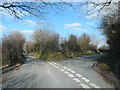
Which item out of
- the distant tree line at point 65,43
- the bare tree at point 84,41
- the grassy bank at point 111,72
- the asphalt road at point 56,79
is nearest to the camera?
the asphalt road at point 56,79

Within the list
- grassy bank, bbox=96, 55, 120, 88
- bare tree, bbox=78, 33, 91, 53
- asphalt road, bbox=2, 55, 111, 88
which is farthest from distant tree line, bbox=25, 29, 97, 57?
asphalt road, bbox=2, 55, 111, 88

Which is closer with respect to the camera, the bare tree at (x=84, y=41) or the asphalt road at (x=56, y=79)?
the asphalt road at (x=56, y=79)

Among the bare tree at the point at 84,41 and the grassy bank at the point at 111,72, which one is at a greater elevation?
the bare tree at the point at 84,41

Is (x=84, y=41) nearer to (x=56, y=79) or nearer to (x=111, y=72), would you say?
(x=111, y=72)

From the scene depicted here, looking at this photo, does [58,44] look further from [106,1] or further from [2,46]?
[106,1]

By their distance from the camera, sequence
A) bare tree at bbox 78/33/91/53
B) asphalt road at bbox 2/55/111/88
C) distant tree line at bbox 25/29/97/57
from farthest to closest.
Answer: bare tree at bbox 78/33/91/53 → distant tree line at bbox 25/29/97/57 → asphalt road at bbox 2/55/111/88

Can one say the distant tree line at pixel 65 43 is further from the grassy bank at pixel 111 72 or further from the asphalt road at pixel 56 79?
the asphalt road at pixel 56 79

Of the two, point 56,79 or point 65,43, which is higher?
point 65,43

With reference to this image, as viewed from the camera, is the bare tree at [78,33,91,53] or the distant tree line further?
the bare tree at [78,33,91,53]

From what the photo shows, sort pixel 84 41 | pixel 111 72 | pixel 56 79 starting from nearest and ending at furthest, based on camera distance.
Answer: pixel 56 79
pixel 111 72
pixel 84 41

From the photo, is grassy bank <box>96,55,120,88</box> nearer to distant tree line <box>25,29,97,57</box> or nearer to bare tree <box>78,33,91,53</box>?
distant tree line <box>25,29,97,57</box>

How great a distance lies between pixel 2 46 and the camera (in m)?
11.8

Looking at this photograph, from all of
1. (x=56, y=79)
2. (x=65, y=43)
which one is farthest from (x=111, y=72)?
(x=65, y=43)

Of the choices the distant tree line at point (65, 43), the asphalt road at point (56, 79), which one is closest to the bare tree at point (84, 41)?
the distant tree line at point (65, 43)
